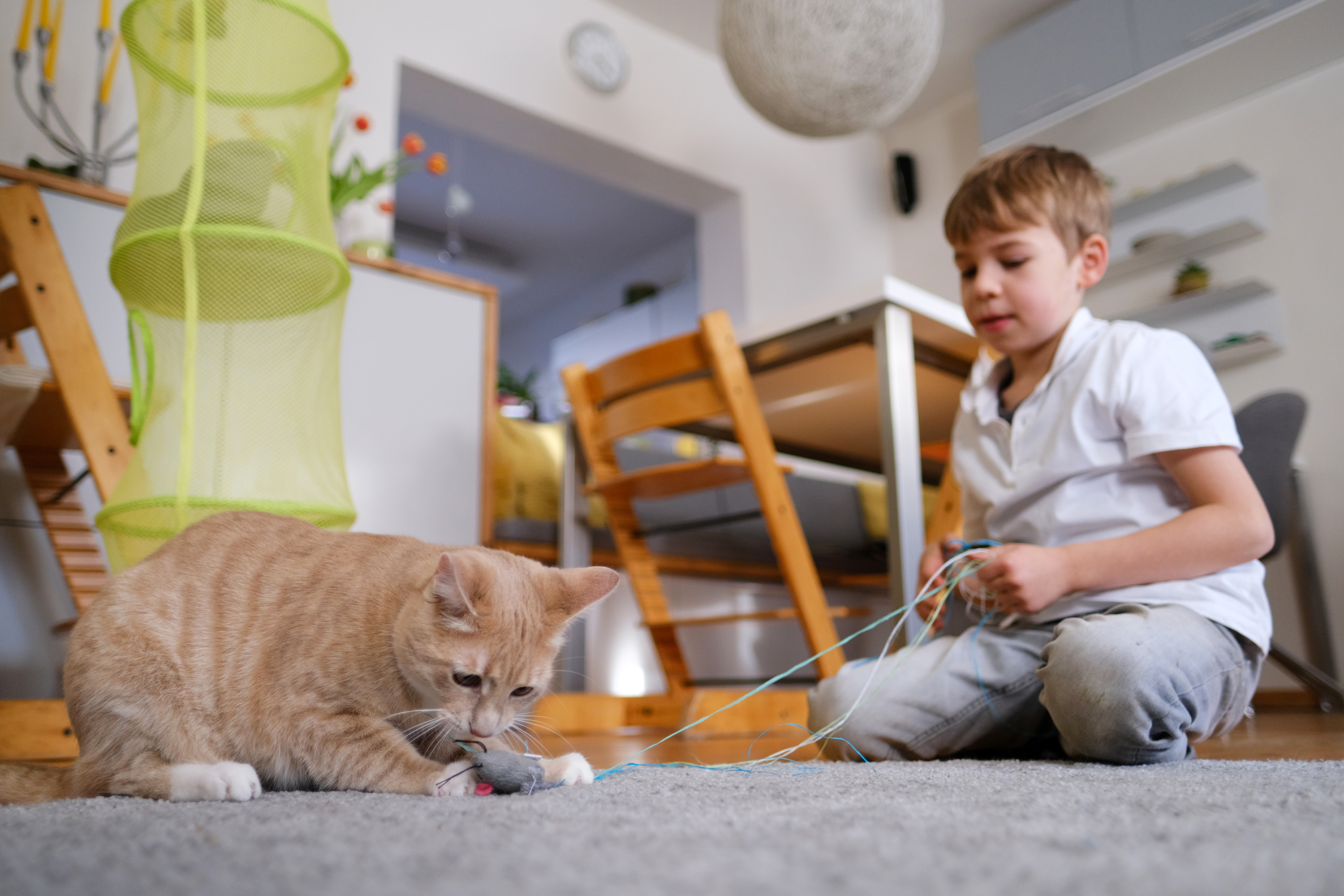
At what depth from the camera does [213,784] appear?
694 mm

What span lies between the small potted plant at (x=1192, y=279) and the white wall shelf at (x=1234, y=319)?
22mm

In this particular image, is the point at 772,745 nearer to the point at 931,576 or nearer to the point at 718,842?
the point at 931,576

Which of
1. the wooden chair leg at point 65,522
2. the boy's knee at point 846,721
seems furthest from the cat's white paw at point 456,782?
the wooden chair leg at point 65,522

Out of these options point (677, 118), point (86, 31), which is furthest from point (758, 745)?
point (677, 118)

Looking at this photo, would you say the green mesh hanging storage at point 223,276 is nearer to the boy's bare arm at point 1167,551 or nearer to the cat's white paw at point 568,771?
the cat's white paw at point 568,771

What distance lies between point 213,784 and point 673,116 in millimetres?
3535

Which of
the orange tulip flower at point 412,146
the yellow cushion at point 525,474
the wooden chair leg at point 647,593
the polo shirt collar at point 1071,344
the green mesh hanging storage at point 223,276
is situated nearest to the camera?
the green mesh hanging storage at point 223,276

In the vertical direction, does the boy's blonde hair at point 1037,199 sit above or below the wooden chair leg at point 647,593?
above

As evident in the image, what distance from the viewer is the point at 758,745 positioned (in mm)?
1325

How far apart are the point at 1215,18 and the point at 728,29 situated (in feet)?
5.87

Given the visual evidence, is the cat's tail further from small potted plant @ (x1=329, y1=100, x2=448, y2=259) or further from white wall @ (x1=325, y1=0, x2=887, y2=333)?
white wall @ (x1=325, y1=0, x2=887, y2=333)

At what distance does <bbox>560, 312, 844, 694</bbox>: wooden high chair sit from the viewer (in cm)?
163

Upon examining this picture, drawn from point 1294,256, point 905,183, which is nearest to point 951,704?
point 1294,256

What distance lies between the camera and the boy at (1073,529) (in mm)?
918
